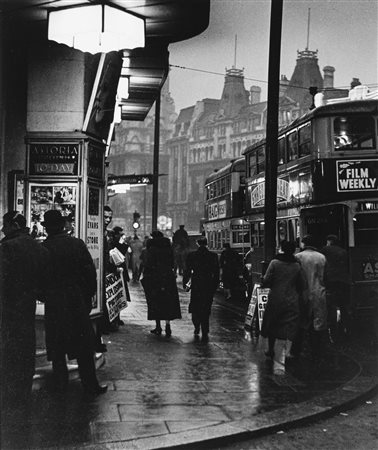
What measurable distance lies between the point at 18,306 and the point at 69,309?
85 cm

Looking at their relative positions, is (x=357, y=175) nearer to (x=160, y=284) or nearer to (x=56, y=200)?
(x=160, y=284)

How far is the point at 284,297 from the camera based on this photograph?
9.14 meters

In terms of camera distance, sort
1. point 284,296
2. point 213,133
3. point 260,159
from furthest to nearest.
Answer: point 213,133, point 260,159, point 284,296

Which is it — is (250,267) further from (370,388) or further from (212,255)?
(370,388)

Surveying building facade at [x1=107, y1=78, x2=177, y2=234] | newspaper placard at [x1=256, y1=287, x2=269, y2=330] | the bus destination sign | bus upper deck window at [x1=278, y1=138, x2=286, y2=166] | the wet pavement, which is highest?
building facade at [x1=107, y1=78, x2=177, y2=234]

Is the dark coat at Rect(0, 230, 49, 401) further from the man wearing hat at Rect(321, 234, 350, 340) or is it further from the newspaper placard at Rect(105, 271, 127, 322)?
the man wearing hat at Rect(321, 234, 350, 340)

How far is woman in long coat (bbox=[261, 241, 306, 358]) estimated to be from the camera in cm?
910

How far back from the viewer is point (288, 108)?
7219cm

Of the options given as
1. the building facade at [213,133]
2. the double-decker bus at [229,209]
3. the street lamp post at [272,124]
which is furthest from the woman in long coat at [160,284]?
the building facade at [213,133]

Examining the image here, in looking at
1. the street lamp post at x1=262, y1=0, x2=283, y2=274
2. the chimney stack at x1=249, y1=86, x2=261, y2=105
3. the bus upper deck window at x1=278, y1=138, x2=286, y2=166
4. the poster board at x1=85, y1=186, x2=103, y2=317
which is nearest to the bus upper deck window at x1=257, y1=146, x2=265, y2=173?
the bus upper deck window at x1=278, y1=138, x2=286, y2=166

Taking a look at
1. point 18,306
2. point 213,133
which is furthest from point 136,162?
point 18,306

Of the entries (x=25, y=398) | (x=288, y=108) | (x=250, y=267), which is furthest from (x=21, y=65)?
(x=288, y=108)

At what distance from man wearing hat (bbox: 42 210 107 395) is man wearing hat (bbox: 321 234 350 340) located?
18.6 feet

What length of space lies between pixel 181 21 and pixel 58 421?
17.4 ft
